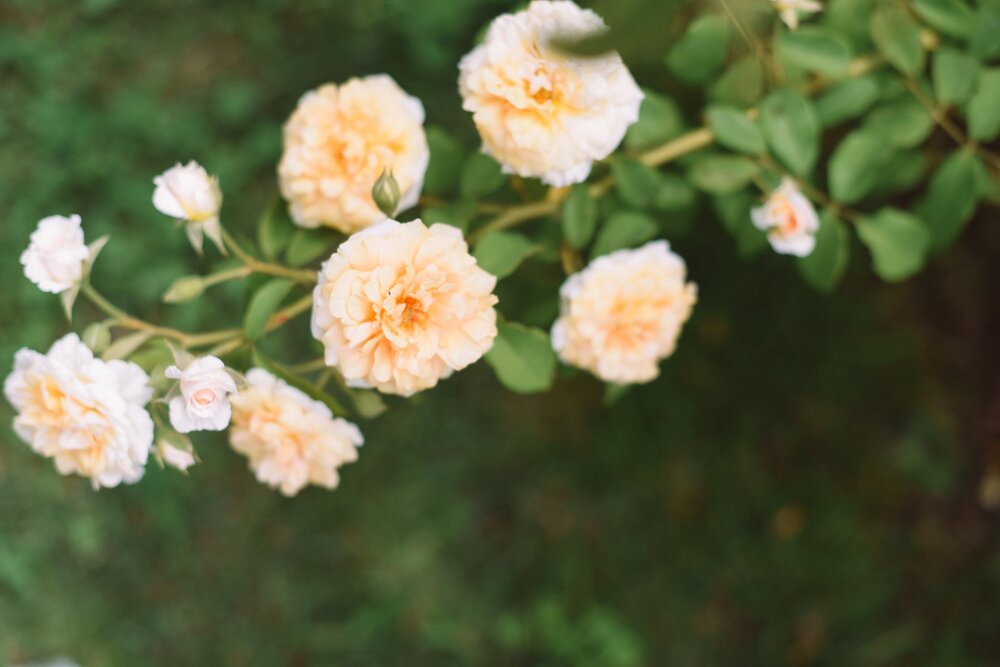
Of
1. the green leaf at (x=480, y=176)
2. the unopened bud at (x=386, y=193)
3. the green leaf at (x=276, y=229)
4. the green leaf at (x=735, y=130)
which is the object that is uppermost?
the unopened bud at (x=386, y=193)

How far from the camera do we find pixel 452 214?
39.4 inches

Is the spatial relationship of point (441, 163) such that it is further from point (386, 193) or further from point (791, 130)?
point (791, 130)

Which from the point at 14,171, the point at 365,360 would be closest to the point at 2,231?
the point at 14,171

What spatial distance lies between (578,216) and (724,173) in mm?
197

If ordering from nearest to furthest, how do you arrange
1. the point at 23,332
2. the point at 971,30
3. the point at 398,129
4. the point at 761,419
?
the point at 398,129
the point at 971,30
the point at 23,332
the point at 761,419

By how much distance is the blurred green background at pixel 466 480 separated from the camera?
5.89ft

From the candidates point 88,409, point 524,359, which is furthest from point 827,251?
point 88,409

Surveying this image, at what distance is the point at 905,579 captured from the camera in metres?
1.86

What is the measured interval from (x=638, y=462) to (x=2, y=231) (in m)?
1.38

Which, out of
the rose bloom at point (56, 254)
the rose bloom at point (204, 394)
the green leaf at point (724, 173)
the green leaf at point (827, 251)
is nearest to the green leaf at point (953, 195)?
the green leaf at point (827, 251)

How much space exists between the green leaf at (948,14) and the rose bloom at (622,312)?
446 millimetres

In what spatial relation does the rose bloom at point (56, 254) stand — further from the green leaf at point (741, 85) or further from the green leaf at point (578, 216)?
the green leaf at point (741, 85)

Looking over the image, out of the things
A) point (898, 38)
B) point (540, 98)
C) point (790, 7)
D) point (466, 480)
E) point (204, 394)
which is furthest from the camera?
point (466, 480)

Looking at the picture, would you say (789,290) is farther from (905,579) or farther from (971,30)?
(971,30)
